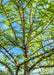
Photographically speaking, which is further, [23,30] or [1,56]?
[23,30]

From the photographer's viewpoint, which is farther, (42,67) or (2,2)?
(42,67)

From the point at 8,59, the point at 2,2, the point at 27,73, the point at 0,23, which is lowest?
the point at 27,73

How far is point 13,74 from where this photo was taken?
236 cm

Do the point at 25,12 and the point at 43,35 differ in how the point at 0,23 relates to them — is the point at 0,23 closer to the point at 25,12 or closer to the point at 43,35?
the point at 25,12

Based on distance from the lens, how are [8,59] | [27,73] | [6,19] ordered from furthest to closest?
1. [27,73]
2. [6,19]
3. [8,59]

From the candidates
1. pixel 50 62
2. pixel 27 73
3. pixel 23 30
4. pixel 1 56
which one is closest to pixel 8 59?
pixel 1 56

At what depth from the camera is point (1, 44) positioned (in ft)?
6.51

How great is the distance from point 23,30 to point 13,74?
1187 millimetres

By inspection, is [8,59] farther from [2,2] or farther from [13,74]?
[2,2]

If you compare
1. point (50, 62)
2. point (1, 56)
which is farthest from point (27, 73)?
point (1, 56)

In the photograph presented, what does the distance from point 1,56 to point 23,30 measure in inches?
37.8

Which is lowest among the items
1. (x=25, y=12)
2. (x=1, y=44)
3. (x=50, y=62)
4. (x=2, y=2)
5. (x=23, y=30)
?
(x=50, y=62)

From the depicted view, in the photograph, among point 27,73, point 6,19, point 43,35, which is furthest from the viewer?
point 43,35

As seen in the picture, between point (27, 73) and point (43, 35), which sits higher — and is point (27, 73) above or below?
below
